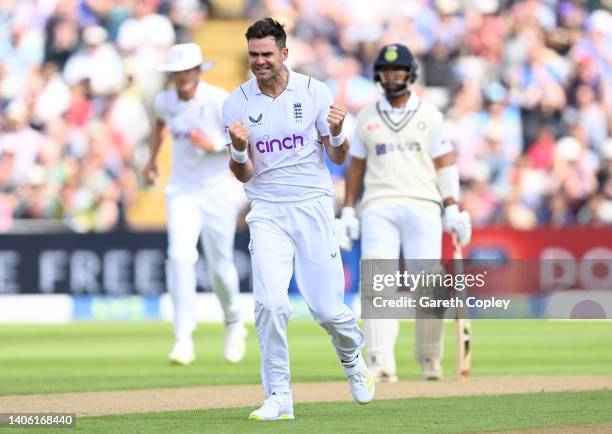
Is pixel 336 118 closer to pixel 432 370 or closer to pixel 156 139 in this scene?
pixel 432 370

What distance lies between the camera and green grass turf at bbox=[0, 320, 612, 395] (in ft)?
39.4

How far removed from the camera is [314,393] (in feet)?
34.9

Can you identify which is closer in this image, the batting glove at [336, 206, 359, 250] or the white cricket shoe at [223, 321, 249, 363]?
the batting glove at [336, 206, 359, 250]

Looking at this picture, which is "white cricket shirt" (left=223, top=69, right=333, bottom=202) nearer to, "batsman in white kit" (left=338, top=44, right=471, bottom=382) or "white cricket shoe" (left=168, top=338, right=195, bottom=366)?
"batsman in white kit" (left=338, top=44, right=471, bottom=382)

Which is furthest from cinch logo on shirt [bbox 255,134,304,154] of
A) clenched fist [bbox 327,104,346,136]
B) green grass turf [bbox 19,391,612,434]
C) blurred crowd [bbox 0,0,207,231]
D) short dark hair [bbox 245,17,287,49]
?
blurred crowd [bbox 0,0,207,231]

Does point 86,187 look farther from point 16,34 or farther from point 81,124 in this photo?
point 16,34

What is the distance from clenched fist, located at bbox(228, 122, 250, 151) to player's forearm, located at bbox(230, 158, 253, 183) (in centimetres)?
14

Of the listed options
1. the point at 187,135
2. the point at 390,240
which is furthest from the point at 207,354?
the point at 390,240

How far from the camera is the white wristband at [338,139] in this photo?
848 cm

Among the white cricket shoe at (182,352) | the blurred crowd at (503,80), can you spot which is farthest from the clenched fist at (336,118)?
the blurred crowd at (503,80)

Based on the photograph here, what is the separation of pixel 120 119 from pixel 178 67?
9168mm

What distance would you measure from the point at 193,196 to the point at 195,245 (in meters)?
0.42

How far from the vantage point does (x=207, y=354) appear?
14.7 m

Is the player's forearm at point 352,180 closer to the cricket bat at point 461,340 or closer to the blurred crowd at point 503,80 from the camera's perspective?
the cricket bat at point 461,340
